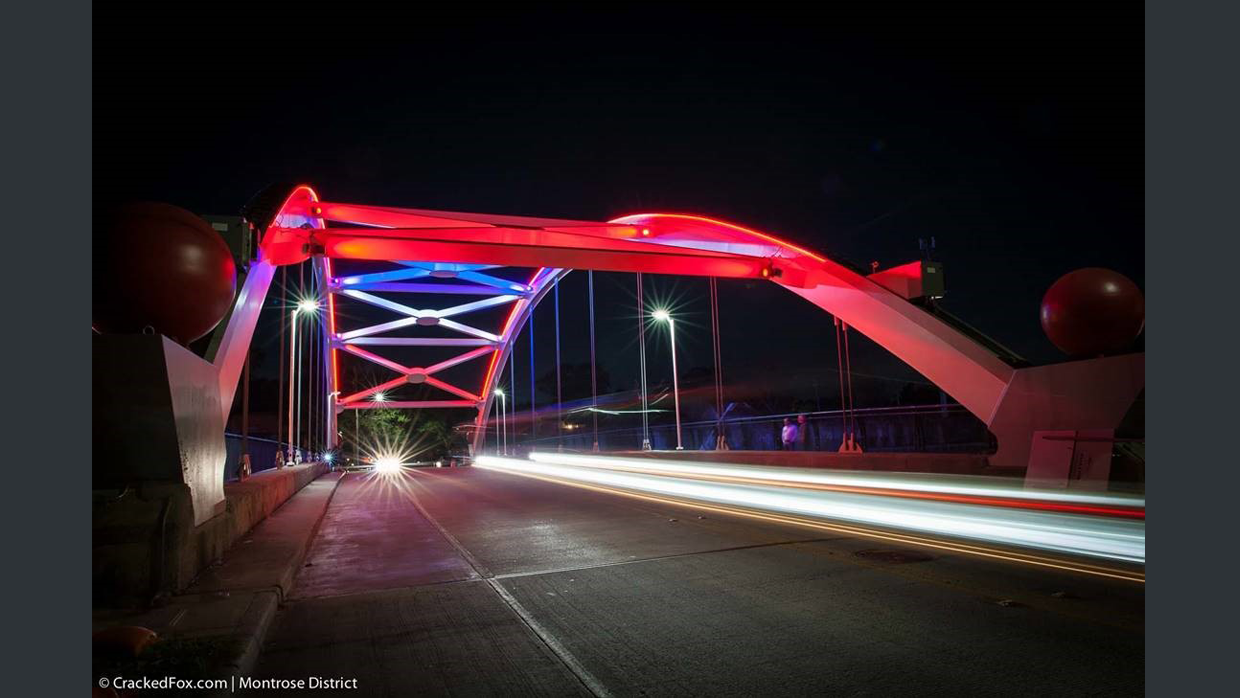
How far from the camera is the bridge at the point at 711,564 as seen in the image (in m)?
4.09

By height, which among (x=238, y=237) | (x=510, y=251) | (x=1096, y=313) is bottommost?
(x=1096, y=313)

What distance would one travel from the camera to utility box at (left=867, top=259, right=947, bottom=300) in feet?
54.3

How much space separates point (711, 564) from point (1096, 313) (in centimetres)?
897

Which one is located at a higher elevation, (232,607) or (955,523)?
(232,607)

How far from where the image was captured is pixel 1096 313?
38.4ft

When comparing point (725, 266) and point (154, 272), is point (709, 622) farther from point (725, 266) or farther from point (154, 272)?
point (725, 266)

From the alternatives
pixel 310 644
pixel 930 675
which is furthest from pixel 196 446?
pixel 930 675

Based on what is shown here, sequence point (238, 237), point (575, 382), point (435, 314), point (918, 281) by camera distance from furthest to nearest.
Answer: point (575, 382) → point (435, 314) → point (918, 281) → point (238, 237)

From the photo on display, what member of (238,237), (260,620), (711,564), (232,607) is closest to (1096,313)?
(711,564)

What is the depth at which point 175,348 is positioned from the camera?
19.4 ft

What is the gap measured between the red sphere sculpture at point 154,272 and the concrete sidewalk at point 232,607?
2.30 meters

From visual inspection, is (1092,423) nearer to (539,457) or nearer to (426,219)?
(426,219)

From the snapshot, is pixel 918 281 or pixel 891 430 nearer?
pixel 918 281

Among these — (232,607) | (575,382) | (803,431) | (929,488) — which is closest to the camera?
(232,607)
